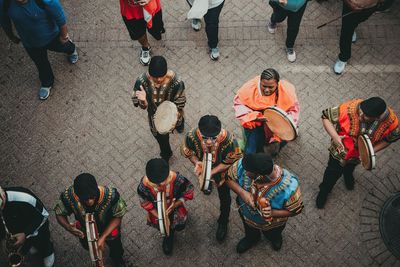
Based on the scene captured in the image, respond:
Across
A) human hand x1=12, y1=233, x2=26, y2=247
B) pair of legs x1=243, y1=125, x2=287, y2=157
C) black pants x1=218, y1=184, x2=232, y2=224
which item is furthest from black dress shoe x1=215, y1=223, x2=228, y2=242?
human hand x1=12, y1=233, x2=26, y2=247

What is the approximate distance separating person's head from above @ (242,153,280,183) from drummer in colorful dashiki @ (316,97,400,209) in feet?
4.32

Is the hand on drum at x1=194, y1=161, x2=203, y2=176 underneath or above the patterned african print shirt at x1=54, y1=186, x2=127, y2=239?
above

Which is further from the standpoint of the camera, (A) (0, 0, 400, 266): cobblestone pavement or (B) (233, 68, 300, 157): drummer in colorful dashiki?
(A) (0, 0, 400, 266): cobblestone pavement

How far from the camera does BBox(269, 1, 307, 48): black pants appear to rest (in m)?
7.32

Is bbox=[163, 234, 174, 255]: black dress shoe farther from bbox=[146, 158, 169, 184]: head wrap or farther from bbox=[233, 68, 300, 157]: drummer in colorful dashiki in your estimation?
bbox=[233, 68, 300, 157]: drummer in colorful dashiki

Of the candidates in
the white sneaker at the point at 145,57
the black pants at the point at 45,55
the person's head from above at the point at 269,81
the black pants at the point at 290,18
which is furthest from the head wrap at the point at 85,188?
the black pants at the point at 290,18

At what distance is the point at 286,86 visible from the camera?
5891 millimetres

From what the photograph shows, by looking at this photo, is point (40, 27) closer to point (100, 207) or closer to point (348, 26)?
point (100, 207)

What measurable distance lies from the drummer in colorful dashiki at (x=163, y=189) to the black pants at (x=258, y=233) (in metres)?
0.90

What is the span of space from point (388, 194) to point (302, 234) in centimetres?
154

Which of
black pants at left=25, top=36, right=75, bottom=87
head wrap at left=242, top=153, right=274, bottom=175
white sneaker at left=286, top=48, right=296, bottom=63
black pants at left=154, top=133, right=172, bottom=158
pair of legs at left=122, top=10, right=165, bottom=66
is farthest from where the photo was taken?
white sneaker at left=286, top=48, right=296, bottom=63

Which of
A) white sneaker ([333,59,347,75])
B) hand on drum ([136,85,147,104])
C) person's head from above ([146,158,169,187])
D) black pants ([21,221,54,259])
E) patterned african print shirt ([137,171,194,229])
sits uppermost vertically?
hand on drum ([136,85,147,104])

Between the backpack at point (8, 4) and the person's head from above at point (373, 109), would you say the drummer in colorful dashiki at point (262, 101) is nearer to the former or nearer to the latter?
the person's head from above at point (373, 109)

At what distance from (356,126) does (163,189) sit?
250 cm
